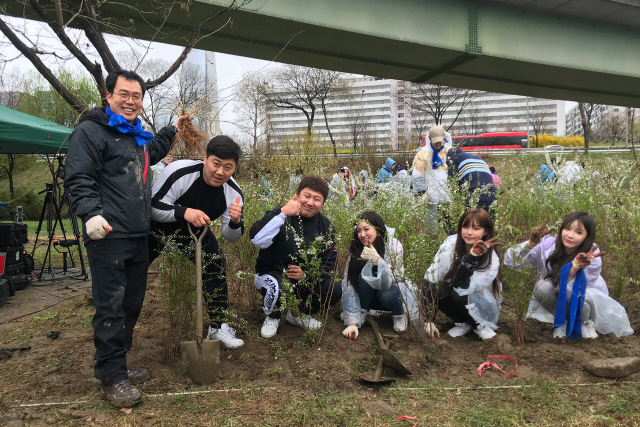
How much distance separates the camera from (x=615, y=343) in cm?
321

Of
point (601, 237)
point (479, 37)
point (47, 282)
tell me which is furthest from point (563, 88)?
point (47, 282)

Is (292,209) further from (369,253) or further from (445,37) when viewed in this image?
(445,37)

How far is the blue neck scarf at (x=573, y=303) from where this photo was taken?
320 centimetres

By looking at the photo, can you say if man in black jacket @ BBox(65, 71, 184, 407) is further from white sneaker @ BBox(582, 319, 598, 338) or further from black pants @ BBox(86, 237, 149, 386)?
white sneaker @ BBox(582, 319, 598, 338)

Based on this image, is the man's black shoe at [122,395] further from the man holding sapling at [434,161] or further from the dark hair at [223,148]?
the man holding sapling at [434,161]

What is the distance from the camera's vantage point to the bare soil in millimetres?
2570

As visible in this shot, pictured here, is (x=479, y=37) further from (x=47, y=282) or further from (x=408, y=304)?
(x=47, y=282)

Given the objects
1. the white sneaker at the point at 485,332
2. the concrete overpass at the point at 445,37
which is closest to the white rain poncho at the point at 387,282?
the white sneaker at the point at 485,332

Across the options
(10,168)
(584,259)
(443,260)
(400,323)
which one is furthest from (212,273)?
(10,168)

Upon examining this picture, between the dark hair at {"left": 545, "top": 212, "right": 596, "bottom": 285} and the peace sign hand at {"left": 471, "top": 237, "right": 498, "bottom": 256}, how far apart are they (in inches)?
26.4

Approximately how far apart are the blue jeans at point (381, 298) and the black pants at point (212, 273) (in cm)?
108

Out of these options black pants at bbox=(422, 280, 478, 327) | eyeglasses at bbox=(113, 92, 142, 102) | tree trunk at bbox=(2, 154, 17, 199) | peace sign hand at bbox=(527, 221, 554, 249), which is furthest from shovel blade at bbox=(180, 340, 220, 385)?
tree trunk at bbox=(2, 154, 17, 199)

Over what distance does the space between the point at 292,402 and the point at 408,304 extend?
1349 mm

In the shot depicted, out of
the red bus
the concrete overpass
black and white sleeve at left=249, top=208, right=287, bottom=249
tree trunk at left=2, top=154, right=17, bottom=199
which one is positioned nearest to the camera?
black and white sleeve at left=249, top=208, right=287, bottom=249
